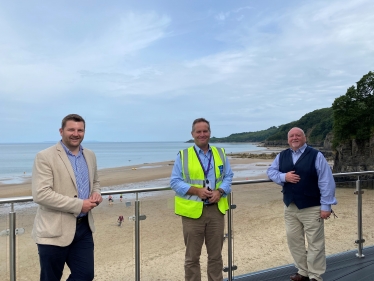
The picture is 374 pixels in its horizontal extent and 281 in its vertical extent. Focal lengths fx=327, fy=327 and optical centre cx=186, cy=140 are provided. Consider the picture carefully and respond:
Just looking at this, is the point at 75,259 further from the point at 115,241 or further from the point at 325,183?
the point at 325,183

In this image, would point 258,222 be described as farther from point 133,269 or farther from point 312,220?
point 133,269

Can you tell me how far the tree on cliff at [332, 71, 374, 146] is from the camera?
2762 centimetres

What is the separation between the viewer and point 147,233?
3.21 m

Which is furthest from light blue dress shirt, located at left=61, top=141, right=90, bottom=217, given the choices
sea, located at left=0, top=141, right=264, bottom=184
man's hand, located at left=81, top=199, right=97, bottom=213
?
sea, located at left=0, top=141, right=264, bottom=184

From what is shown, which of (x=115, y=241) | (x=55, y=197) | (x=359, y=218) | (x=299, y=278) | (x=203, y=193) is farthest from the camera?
(x=359, y=218)

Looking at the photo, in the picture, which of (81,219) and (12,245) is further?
(12,245)

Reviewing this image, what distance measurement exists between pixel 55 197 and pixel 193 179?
1170 mm

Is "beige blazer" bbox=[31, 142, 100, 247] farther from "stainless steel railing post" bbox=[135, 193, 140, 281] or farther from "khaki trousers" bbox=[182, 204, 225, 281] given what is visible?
"khaki trousers" bbox=[182, 204, 225, 281]

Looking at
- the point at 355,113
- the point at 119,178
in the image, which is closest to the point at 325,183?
the point at 119,178

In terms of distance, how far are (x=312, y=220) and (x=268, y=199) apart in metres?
0.67

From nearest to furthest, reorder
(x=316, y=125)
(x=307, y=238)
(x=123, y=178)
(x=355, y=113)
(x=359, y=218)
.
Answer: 1. (x=307, y=238)
2. (x=359, y=218)
3. (x=355, y=113)
4. (x=123, y=178)
5. (x=316, y=125)

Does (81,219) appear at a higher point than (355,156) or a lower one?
higher


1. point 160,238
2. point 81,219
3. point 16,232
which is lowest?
point 160,238

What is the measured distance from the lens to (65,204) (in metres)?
2.20
